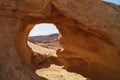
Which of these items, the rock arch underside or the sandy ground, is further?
the sandy ground

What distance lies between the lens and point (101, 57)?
7.16 m

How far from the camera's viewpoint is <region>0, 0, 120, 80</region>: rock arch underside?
17.5 ft

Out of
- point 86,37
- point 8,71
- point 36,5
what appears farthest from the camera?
point 86,37

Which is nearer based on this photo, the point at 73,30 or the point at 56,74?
the point at 73,30

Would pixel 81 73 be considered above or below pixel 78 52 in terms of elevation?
below

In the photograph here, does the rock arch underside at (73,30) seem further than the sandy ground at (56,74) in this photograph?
No

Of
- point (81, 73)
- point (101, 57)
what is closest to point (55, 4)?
point (101, 57)

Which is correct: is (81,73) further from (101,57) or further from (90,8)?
(90,8)

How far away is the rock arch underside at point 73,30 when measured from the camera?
210 inches

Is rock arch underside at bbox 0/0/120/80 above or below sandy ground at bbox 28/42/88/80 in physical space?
above

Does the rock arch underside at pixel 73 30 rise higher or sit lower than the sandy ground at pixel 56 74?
higher

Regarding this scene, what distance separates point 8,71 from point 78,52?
10.8ft

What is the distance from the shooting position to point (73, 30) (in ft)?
23.7

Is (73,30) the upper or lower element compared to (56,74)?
upper
